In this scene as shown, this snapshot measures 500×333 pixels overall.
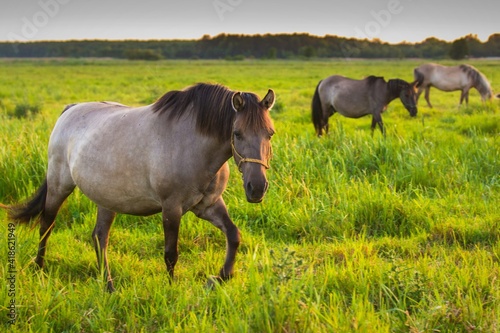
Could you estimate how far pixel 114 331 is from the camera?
8.94 feet

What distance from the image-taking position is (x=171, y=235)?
3.33 m

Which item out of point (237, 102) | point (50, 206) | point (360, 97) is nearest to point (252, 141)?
point (237, 102)

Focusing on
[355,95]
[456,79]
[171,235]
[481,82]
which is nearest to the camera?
[171,235]

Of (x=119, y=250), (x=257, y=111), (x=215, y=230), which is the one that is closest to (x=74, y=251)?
(x=119, y=250)

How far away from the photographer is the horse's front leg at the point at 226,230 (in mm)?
3439

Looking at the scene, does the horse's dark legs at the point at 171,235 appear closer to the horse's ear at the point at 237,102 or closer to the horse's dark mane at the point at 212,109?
the horse's dark mane at the point at 212,109

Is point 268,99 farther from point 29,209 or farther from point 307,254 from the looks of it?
point 29,209

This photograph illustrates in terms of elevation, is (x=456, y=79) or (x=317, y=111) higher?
(x=456, y=79)

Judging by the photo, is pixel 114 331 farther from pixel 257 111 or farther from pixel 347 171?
pixel 347 171

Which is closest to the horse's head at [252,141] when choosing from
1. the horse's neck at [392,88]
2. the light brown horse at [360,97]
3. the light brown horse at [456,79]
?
the light brown horse at [360,97]

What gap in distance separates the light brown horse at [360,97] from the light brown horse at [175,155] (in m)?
7.39

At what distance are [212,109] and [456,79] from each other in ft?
59.0

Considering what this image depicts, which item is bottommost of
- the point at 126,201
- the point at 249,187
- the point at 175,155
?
the point at 126,201

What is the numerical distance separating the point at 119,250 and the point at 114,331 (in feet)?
4.56
